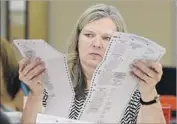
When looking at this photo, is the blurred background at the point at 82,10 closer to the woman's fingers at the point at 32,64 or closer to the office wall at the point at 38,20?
the office wall at the point at 38,20

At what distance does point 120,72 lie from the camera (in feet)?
3.69

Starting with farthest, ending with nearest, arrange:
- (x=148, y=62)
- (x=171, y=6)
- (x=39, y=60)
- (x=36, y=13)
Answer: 1. (x=36, y=13)
2. (x=171, y=6)
3. (x=39, y=60)
4. (x=148, y=62)

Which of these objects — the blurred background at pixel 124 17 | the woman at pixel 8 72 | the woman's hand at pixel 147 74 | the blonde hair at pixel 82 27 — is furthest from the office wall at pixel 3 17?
the woman's hand at pixel 147 74

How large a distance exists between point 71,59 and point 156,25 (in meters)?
2.84

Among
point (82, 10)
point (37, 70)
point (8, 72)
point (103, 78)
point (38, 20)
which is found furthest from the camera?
point (38, 20)

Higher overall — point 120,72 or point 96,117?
point 120,72

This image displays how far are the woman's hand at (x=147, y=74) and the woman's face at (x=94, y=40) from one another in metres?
0.15

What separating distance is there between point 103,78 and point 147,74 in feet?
0.42

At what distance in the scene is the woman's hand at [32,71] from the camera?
1.22m

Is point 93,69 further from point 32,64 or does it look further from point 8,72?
point 8,72

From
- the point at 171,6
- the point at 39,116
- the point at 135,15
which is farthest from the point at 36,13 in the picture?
the point at 39,116

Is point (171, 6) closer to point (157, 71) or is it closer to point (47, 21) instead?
point (47, 21)

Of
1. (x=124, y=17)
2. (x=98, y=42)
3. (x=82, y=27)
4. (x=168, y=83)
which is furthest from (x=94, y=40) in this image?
(x=124, y=17)

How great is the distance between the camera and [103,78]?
112cm
